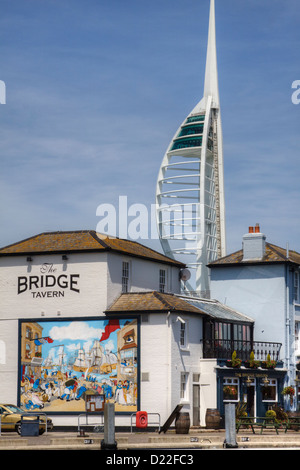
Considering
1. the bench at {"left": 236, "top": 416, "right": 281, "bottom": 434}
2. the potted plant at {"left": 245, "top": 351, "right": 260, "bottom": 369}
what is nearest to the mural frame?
the bench at {"left": 236, "top": 416, "right": 281, "bottom": 434}

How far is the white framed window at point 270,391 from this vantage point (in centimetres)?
5853

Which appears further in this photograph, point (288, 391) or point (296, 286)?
point (296, 286)

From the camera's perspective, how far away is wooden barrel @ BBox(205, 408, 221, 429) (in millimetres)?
52438

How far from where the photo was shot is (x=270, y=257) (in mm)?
63094

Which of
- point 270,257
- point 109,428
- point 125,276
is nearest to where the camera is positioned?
point 109,428

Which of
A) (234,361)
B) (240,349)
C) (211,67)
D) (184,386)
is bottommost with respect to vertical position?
(184,386)

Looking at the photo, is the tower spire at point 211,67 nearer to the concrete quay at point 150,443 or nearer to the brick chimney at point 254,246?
the brick chimney at point 254,246

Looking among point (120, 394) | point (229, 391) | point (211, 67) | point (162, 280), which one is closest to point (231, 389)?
point (229, 391)

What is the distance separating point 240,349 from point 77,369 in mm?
10949

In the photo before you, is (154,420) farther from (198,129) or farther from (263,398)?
(198,129)

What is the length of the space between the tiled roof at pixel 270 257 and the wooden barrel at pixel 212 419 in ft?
42.3

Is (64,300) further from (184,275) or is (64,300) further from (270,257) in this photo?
(270,257)

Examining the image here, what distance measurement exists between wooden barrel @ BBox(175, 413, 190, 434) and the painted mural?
395 cm

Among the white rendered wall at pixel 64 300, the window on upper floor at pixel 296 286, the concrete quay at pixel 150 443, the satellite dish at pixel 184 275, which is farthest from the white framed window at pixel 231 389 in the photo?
the concrete quay at pixel 150 443
